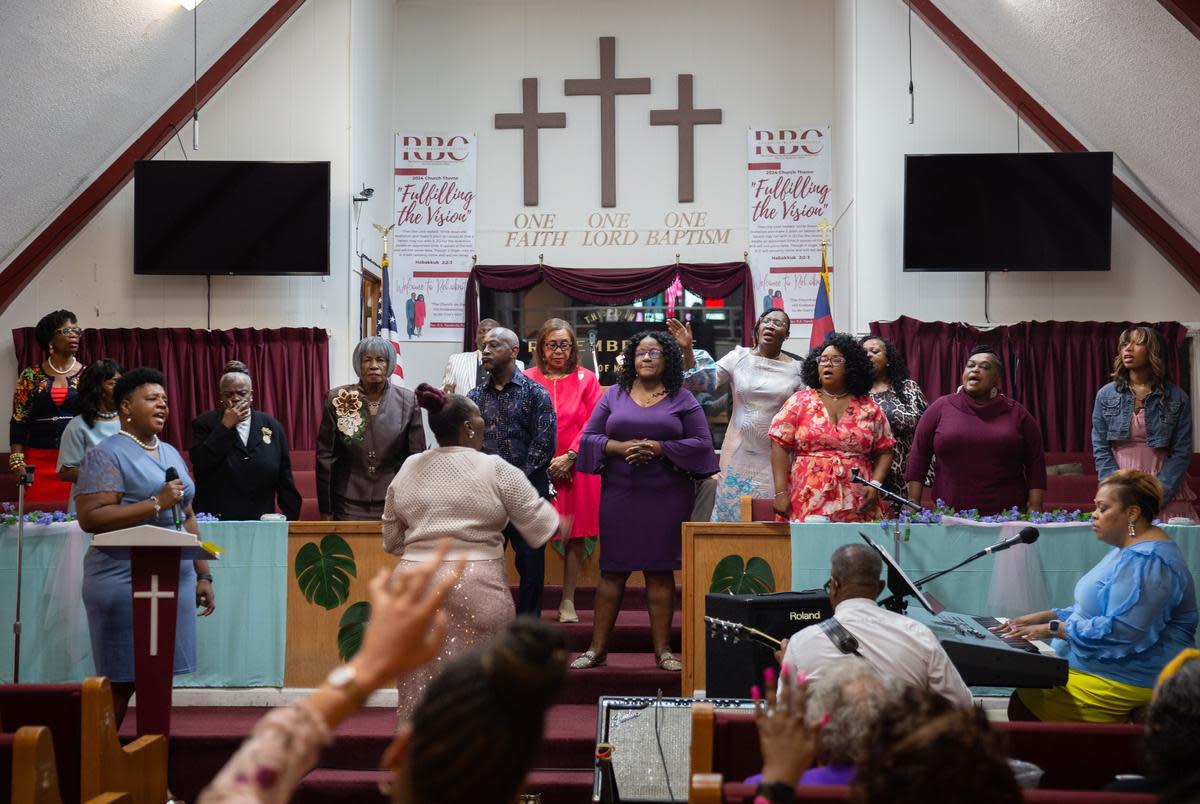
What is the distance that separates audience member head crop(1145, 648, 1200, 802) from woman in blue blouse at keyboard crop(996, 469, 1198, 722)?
76.8 inches

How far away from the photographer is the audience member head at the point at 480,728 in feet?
4.71

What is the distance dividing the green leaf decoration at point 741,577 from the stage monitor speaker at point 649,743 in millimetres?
963

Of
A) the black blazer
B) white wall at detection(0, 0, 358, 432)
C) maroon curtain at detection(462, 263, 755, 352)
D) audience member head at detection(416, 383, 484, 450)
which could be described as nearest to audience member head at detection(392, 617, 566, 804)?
audience member head at detection(416, 383, 484, 450)

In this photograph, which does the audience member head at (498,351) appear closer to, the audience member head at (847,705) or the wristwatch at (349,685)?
the audience member head at (847,705)

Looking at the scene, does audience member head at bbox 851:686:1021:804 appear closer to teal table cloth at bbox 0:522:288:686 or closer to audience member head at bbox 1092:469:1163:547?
audience member head at bbox 1092:469:1163:547

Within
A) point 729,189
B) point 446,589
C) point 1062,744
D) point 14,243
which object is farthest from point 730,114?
point 446,589

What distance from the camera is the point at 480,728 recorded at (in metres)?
1.45

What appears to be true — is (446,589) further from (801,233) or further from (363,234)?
(801,233)

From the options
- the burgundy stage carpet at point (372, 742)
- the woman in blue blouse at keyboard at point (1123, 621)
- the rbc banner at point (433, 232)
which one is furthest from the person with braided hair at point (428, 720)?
the rbc banner at point (433, 232)

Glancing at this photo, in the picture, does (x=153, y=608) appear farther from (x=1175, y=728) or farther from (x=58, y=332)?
(x=58, y=332)

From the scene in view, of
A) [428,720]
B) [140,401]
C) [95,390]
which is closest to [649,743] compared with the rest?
[140,401]

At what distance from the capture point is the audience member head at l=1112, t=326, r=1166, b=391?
21.6 feet

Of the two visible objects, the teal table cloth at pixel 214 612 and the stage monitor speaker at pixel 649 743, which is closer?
the stage monitor speaker at pixel 649 743

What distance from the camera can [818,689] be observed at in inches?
103
